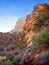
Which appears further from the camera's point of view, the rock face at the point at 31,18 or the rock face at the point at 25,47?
the rock face at the point at 31,18

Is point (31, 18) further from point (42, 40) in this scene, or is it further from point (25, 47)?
point (42, 40)

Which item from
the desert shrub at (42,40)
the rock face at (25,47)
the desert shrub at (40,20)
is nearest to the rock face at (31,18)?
the rock face at (25,47)

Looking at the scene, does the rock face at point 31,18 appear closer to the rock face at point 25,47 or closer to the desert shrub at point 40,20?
the rock face at point 25,47

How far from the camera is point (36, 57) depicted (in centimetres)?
4809

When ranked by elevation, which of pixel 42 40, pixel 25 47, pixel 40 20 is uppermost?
pixel 40 20

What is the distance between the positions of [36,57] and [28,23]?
93.9 feet

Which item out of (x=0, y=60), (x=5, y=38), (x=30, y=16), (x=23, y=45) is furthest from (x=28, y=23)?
(x=0, y=60)

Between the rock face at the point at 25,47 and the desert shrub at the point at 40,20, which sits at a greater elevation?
the desert shrub at the point at 40,20

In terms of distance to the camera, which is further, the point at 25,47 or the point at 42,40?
the point at 25,47

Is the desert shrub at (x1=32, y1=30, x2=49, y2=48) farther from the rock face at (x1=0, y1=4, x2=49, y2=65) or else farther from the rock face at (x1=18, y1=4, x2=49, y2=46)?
the rock face at (x1=18, y1=4, x2=49, y2=46)

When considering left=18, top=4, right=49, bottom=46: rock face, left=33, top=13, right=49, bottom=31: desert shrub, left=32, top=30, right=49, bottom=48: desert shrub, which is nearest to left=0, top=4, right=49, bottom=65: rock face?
left=18, top=4, right=49, bottom=46: rock face

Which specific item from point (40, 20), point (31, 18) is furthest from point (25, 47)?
point (31, 18)

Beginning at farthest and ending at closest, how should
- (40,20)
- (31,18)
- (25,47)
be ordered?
1. (31,18)
2. (25,47)
3. (40,20)

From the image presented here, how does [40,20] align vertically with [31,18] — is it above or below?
below
